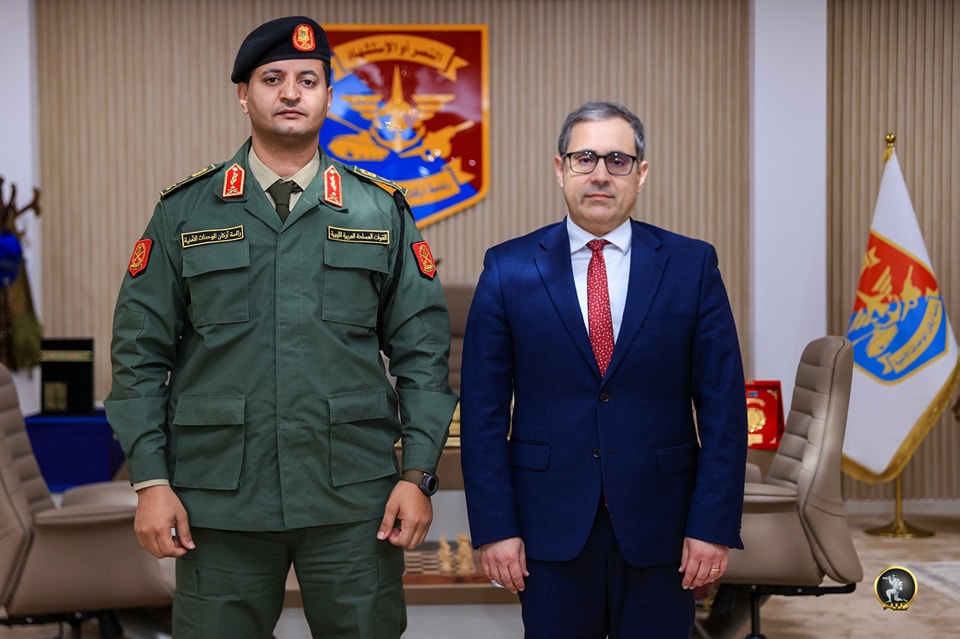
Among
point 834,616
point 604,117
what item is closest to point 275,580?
point 604,117

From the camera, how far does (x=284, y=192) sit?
5.58 feet

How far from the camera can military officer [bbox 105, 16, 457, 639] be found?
1.61 metres

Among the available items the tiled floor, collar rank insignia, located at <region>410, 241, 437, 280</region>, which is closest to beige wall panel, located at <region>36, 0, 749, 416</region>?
the tiled floor

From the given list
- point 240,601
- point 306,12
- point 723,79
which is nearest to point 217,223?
point 240,601

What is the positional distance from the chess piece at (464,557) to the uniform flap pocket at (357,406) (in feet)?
4.02

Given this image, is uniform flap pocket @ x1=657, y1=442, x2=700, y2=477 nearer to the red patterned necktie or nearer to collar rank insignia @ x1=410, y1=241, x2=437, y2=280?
the red patterned necktie

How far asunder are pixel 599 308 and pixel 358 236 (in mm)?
424

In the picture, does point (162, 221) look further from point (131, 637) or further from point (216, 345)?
point (131, 637)

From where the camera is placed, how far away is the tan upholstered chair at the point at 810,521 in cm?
262

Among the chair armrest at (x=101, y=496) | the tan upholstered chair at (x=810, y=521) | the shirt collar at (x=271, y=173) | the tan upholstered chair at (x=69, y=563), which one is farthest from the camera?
the chair armrest at (x=101, y=496)

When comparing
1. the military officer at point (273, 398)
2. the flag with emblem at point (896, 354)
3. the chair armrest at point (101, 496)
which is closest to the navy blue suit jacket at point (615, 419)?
the military officer at point (273, 398)

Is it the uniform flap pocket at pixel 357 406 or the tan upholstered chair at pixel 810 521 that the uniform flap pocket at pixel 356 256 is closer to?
the uniform flap pocket at pixel 357 406

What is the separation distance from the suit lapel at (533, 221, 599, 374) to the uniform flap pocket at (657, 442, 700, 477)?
0.18m

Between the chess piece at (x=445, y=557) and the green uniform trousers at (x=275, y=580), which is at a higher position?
the green uniform trousers at (x=275, y=580)
